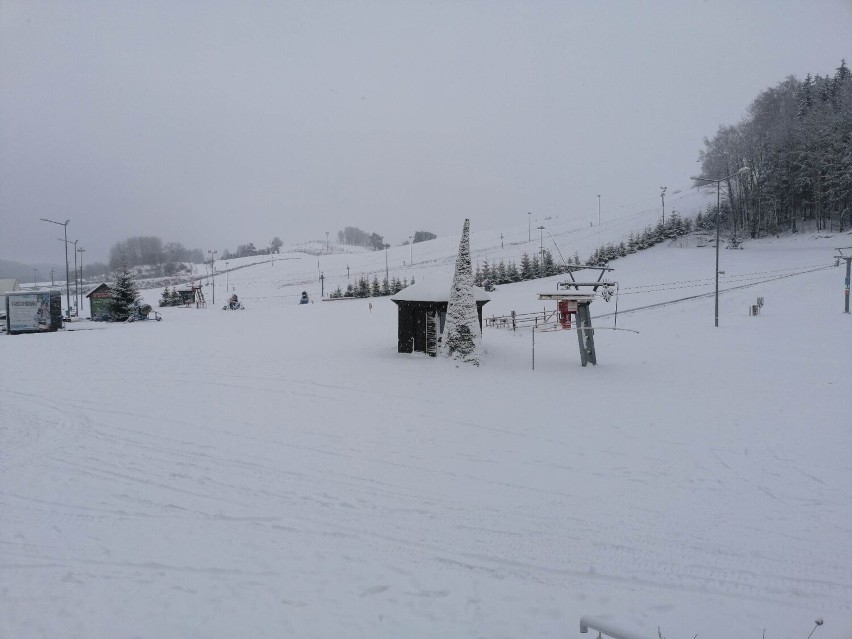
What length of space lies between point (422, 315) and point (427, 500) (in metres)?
15.3

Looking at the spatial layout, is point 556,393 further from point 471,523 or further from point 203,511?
point 203,511

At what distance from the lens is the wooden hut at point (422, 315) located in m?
22.7

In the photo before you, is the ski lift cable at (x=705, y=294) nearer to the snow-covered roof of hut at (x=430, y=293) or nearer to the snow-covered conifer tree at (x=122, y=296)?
the snow-covered roof of hut at (x=430, y=293)

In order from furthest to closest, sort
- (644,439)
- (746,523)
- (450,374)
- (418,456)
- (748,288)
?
(748,288) < (450,374) < (644,439) < (418,456) < (746,523)

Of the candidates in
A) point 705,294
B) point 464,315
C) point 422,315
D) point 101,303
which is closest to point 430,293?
point 422,315

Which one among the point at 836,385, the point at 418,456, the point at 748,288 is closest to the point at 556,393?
the point at 418,456

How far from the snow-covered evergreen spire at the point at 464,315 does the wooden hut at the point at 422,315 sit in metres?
2.35

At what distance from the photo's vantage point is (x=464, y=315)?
1992cm

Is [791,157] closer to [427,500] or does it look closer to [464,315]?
[464,315]

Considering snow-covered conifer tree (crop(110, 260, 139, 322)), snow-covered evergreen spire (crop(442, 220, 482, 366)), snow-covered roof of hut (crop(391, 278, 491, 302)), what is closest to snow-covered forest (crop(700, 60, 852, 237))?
snow-covered roof of hut (crop(391, 278, 491, 302))

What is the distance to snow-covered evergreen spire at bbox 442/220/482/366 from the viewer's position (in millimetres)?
19797

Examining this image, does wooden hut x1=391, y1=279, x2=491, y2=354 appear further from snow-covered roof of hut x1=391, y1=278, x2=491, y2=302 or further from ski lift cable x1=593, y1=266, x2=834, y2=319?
ski lift cable x1=593, y1=266, x2=834, y2=319

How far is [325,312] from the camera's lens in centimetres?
4469

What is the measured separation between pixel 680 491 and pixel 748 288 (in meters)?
36.1
